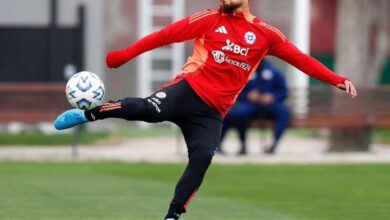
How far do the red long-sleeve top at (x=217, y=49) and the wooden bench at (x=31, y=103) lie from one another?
420 inches

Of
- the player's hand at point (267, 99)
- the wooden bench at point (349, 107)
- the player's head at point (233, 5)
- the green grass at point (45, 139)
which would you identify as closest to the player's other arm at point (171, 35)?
the player's head at point (233, 5)

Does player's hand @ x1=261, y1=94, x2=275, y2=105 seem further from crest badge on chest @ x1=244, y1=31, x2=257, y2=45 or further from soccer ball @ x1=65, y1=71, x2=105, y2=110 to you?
soccer ball @ x1=65, y1=71, x2=105, y2=110

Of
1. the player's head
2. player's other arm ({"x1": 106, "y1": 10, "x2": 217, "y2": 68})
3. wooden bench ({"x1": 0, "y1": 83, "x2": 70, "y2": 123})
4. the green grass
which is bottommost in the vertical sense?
the green grass

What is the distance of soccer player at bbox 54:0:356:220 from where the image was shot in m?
9.93

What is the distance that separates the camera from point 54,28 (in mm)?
24156

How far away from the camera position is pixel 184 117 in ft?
32.9

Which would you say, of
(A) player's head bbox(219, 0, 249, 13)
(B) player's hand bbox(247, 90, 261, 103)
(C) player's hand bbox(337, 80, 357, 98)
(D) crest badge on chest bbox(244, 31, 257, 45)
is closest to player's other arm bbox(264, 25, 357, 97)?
(C) player's hand bbox(337, 80, 357, 98)

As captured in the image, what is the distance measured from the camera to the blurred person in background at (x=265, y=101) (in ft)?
67.7

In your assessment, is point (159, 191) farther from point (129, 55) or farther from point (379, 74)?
point (379, 74)

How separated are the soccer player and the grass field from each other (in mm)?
1790

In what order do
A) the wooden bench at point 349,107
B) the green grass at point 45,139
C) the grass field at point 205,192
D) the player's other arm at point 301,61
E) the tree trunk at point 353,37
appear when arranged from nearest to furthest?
the player's other arm at point 301,61, the grass field at point 205,192, the wooden bench at point 349,107, the tree trunk at point 353,37, the green grass at point 45,139

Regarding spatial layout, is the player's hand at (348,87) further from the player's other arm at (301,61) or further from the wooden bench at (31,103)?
the wooden bench at (31,103)

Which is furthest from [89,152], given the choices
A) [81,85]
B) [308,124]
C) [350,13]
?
[81,85]

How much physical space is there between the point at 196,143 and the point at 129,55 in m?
0.82
